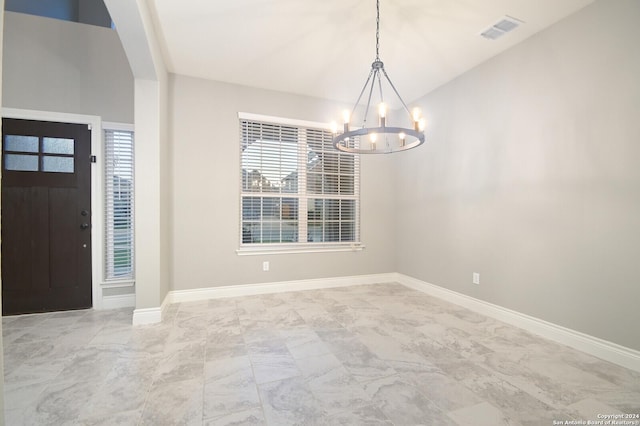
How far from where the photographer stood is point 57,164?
11.0ft

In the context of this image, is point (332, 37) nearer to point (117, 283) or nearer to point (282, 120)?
point (282, 120)

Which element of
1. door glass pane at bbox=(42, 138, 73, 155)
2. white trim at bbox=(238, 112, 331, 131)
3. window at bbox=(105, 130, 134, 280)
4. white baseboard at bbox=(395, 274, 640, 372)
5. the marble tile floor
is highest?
white trim at bbox=(238, 112, 331, 131)

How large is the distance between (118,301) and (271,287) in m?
1.81

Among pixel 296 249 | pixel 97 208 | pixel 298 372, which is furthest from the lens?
pixel 296 249

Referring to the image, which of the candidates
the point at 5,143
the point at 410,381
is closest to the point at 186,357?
the point at 410,381

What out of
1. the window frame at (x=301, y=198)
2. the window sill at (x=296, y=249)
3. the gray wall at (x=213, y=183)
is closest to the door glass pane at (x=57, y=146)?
the gray wall at (x=213, y=183)

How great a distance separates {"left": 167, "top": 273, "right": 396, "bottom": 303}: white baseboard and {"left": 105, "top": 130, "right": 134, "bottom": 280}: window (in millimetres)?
696

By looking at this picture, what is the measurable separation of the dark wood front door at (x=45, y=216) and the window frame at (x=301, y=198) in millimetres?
1735

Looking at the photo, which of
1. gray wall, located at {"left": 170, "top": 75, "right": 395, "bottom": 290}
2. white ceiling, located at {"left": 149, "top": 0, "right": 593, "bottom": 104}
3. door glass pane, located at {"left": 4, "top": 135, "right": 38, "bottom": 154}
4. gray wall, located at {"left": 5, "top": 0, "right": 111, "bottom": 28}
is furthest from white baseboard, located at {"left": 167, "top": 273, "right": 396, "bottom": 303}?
gray wall, located at {"left": 5, "top": 0, "right": 111, "bottom": 28}

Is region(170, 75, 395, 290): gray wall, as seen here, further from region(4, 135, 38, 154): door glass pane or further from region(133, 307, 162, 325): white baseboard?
region(4, 135, 38, 154): door glass pane

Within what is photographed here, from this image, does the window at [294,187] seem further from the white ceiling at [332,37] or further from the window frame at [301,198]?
the white ceiling at [332,37]

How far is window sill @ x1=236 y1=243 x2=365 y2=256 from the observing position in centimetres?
400

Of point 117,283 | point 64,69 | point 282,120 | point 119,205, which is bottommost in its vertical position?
point 117,283

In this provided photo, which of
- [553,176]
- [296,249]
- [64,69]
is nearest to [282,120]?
[296,249]
